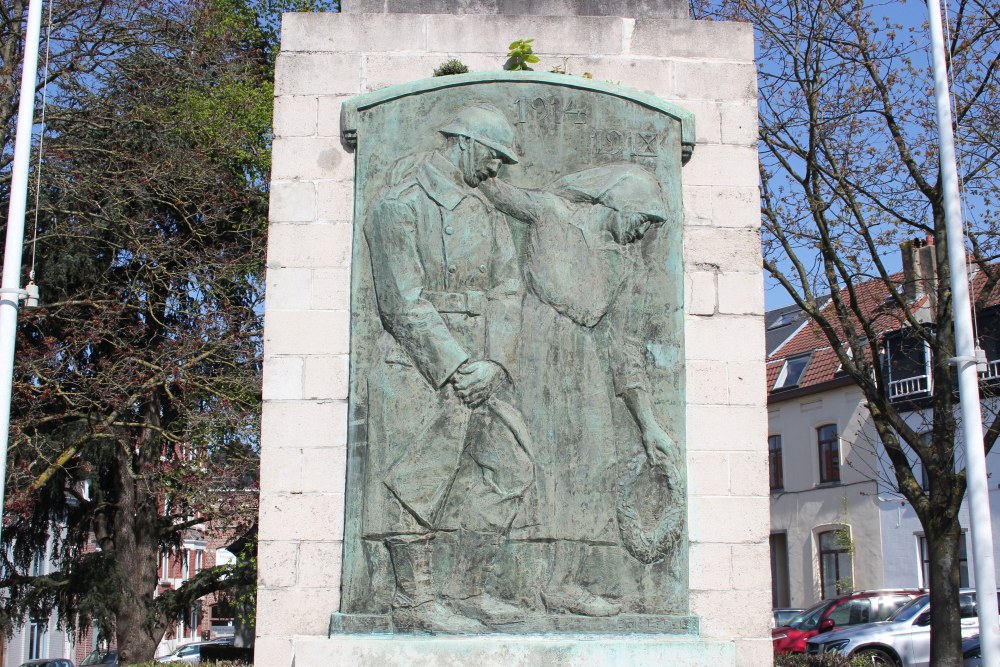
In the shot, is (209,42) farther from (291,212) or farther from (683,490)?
(683,490)

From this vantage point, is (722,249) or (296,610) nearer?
A: (296,610)

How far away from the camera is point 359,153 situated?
282 inches

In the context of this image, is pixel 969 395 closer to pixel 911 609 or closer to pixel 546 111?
pixel 546 111

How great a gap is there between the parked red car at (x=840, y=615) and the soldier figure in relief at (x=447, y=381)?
627 inches

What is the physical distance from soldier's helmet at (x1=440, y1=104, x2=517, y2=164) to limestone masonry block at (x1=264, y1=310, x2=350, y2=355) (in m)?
1.28

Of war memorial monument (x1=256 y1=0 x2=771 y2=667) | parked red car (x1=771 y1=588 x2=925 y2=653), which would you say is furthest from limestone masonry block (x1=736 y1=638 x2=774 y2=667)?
parked red car (x1=771 y1=588 x2=925 y2=653)

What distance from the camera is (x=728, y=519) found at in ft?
23.0

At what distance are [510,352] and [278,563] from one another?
1779 mm

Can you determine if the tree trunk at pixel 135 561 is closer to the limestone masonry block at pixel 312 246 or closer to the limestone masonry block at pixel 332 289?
the limestone masonry block at pixel 312 246

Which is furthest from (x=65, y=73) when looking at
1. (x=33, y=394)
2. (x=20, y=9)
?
(x=33, y=394)

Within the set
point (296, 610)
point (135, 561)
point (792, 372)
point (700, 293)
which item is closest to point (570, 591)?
point (296, 610)

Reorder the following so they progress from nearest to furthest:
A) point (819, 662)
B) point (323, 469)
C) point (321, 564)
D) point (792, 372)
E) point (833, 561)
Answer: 1. point (321, 564)
2. point (323, 469)
3. point (819, 662)
4. point (833, 561)
5. point (792, 372)

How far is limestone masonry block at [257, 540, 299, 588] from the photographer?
6770mm

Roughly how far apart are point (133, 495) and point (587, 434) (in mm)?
14545
